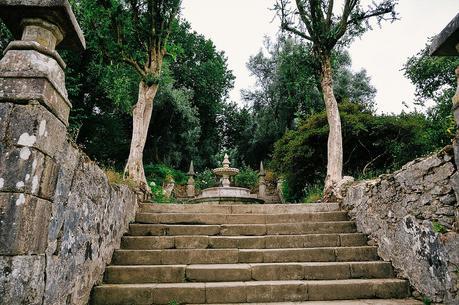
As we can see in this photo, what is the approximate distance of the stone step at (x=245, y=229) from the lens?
4.97 metres

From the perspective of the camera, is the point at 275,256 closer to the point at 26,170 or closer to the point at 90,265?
the point at 90,265

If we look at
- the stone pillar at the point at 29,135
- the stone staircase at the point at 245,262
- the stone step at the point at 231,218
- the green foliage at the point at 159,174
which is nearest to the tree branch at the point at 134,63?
the stone staircase at the point at 245,262

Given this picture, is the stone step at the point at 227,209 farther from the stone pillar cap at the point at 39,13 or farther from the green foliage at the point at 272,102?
the green foliage at the point at 272,102

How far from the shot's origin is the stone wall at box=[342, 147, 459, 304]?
307 cm

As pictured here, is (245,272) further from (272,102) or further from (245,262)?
(272,102)

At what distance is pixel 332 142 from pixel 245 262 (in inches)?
177

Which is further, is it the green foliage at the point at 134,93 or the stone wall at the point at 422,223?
the green foliage at the point at 134,93

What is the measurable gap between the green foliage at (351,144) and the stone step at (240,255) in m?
5.44

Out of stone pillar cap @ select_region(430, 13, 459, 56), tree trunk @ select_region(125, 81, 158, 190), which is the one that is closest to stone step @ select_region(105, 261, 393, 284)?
stone pillar cap @ select_region(430, 13, 459, 56)

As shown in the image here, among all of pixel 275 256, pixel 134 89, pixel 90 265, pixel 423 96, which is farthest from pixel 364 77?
pixel 90 265

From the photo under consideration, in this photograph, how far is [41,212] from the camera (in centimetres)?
225

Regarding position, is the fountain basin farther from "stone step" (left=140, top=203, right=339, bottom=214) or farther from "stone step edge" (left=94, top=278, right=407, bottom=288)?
"stone step edge" (left=94, top=278, right=407, bottom=288)

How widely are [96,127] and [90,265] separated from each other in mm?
15312

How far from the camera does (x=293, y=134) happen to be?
11125 mm
